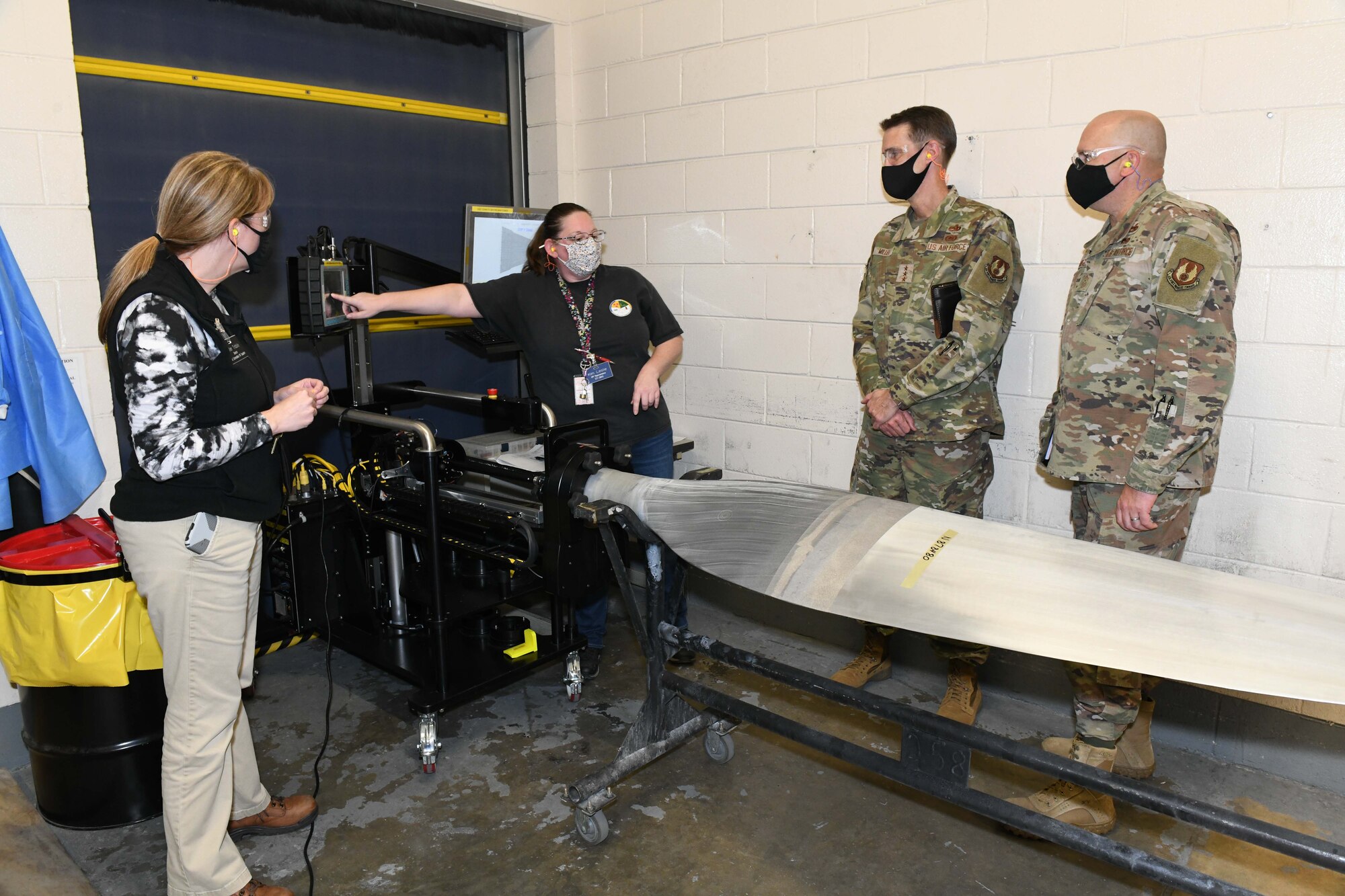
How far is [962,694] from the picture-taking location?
311 cm

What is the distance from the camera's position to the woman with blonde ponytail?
1880mm

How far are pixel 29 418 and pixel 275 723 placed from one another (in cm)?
118

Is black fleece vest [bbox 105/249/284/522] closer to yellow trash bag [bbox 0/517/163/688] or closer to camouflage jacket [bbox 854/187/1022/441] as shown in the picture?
yellow trash bag [bbox 0/517/163/688]

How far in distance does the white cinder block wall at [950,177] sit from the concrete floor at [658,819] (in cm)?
83

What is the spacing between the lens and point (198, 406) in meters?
1.96

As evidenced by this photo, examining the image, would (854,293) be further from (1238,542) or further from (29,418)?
(29,418)

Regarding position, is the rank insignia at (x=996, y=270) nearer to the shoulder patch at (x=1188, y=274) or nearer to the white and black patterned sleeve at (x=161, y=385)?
the shoulder patch at (x=1188, y=274)

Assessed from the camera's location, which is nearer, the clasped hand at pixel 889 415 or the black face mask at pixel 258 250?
the black face mask at pixel 258 250

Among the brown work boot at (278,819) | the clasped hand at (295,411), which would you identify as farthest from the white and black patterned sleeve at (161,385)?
the brown work boot at (278,819)

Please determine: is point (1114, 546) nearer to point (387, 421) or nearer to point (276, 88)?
point (387, 421)

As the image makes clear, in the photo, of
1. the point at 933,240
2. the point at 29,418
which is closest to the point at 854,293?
the point at 933,240

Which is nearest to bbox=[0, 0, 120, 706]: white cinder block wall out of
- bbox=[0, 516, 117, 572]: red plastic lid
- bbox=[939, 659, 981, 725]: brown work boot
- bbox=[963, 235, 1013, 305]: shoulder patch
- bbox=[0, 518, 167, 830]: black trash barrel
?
bbox=[0, 516, 117, 572]: red plastic lid

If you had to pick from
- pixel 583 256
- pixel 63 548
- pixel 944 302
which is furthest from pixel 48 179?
pixel 944 302

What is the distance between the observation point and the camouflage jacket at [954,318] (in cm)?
279
